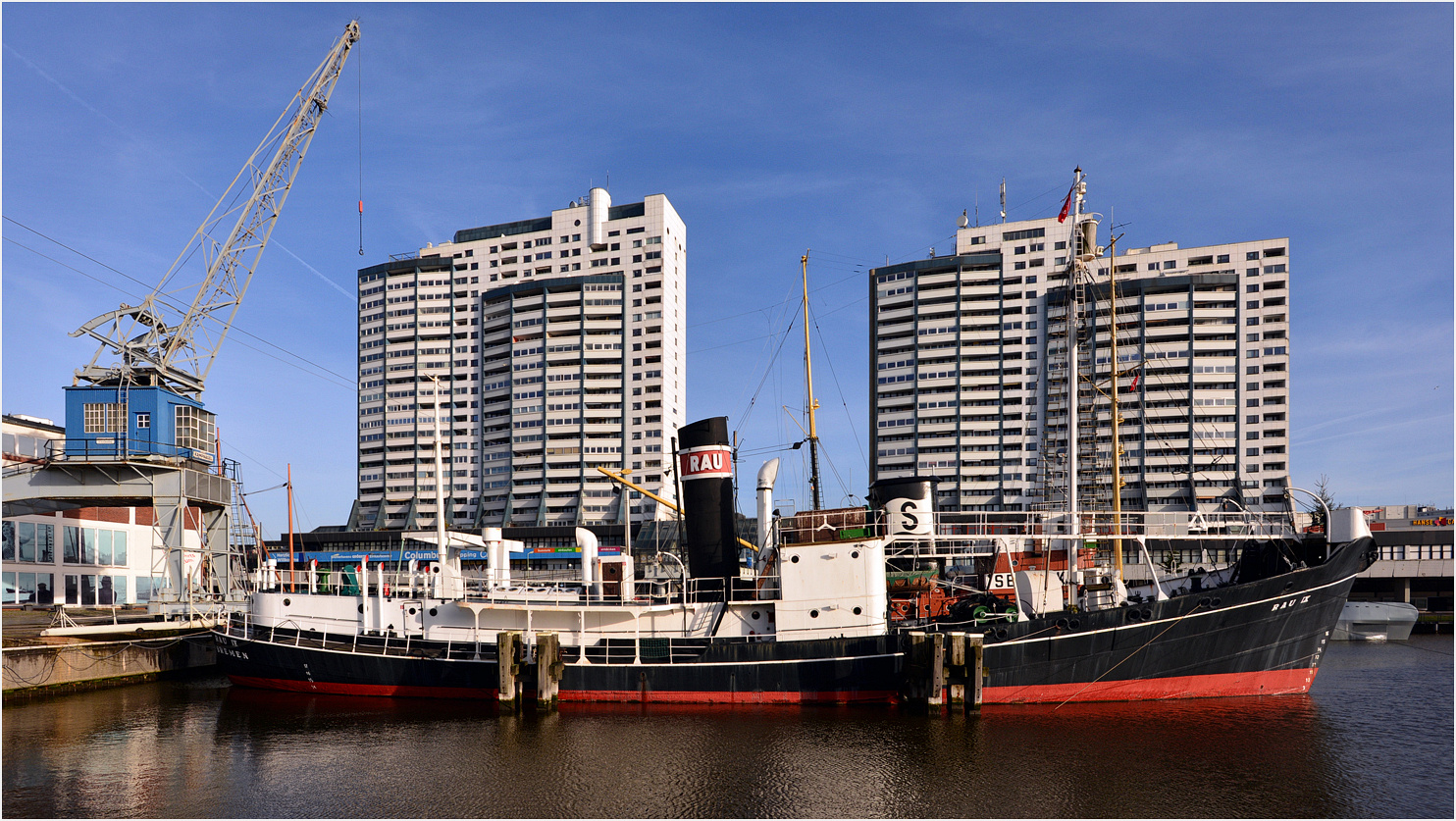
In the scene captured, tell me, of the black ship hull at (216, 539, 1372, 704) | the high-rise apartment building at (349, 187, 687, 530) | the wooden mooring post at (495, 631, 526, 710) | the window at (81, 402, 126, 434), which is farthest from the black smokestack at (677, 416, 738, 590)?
the high-rise apartment building at (349, 187, 687, 530)

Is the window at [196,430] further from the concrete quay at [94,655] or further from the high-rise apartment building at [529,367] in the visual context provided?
the high-rise apartment building at [529,367]

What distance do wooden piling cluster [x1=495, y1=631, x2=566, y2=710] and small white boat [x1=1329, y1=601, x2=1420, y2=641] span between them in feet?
139

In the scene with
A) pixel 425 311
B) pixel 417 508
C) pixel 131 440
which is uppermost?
pixel 425 311

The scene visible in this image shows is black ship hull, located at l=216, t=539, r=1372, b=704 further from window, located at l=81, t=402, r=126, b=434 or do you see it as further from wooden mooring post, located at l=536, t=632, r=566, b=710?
window, located at l=81, t=402, r=126, b=434

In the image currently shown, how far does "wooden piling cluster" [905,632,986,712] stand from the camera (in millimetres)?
21047

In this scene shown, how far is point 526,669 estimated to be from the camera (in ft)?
75.6

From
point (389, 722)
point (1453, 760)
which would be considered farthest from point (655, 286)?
point (1453, 760)

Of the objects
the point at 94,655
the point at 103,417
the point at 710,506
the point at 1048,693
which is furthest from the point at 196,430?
the point at 1048,693

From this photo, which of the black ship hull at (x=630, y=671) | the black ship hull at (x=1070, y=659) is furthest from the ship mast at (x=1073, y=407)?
the black ship hull at (x=630, y=671)

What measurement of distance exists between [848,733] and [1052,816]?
592 cm

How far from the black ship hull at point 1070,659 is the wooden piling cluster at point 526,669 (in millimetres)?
368

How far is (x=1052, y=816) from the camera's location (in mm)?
13945

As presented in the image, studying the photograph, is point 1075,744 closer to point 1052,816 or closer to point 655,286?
point 1052,816

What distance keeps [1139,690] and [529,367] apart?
274 ft
